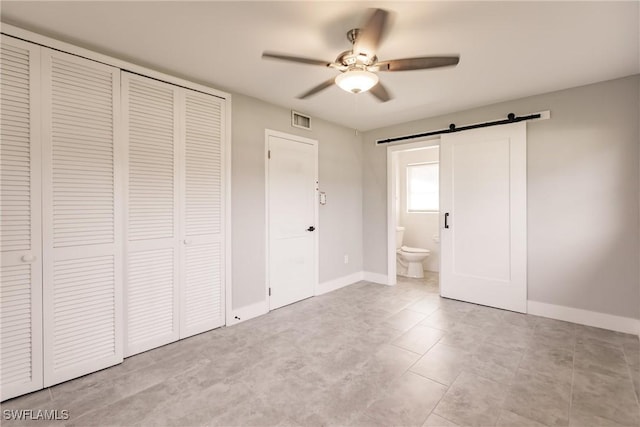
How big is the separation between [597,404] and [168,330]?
124 inches

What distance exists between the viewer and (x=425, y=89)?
9.93 feet

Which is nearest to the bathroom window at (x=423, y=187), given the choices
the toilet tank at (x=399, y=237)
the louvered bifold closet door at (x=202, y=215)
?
the toilet tank at (x=399, y=237)

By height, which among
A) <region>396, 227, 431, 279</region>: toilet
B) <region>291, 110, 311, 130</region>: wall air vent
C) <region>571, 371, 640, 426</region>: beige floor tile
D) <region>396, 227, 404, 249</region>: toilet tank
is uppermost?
<region>291, 110, 311, 130</region>: wall air vent

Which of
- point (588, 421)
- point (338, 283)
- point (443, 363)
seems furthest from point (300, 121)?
point (588, 421)

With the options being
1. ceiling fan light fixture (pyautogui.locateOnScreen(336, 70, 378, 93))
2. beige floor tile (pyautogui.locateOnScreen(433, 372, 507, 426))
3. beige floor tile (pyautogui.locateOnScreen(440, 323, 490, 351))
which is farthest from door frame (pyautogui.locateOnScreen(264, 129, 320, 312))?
beige floor tile (pyautogui.locateOnScreen(433, 372, 507, 426))

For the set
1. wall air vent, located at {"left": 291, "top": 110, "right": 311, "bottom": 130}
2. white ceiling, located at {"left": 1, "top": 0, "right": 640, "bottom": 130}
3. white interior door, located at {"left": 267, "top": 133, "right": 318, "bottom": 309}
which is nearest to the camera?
white ceiling, located at {"left": 1, "top": 0, "right": 640, "bottom": 130}

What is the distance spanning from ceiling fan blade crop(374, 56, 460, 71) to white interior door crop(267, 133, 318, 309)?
5.80 ft

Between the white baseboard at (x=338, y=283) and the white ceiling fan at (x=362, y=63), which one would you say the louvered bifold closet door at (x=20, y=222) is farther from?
the white baseboard at (x=338, y=283)

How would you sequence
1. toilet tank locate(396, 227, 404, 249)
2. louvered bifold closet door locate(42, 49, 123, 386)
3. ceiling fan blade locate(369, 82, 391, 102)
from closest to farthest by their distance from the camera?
louvered bifold closet door locate(42, 49, 123, 386) < ceiling fan blade locate(369, 82, 391, 102) < toilet tank locate(396, 227, 404, 249)

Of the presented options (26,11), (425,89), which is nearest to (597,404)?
(425,89)

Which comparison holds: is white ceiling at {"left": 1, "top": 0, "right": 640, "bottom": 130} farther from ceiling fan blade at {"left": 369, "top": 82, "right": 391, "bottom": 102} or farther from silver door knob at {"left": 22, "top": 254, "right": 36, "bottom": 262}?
silver door knob at {"left": 22, "top": 254, "right": 36, "bottom": 262}

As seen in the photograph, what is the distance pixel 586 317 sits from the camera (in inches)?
116

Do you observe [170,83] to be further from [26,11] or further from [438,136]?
[438,136]

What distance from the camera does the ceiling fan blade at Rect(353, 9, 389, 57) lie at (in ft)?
5.12
